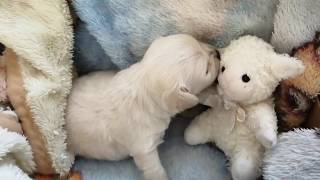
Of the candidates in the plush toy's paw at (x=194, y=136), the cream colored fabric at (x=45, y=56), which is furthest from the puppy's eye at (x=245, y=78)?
the cream colored fabric at (x=45, y=56)

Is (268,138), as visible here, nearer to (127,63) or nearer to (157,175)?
(157,175)

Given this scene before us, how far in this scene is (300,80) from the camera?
1088 millimetres

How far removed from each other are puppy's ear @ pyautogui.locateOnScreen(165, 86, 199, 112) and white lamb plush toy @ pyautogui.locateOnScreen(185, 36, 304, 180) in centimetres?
7

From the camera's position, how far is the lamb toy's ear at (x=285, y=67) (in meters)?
1.03

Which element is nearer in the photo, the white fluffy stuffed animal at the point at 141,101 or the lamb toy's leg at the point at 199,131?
the white fluffy stuffed animal at the point at 141,101

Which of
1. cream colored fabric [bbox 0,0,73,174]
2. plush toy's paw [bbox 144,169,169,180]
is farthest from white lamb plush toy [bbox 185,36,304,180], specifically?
cream colored fabric [bbox 0,0,73,174]

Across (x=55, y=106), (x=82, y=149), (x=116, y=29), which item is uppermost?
(x=116, y=29)

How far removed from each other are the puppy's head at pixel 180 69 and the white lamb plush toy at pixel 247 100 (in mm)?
38

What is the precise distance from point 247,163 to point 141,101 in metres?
0.27

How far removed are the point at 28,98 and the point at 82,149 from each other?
19cm

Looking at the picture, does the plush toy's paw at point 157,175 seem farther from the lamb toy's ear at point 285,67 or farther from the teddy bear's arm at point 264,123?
the lamb toy's ear at point 285,67

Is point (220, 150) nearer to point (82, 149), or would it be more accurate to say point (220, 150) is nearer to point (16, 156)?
point (82, 149)

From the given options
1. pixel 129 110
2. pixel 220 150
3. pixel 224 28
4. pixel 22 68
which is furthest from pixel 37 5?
pixel 220 150

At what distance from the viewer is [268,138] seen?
1060 millimetres
